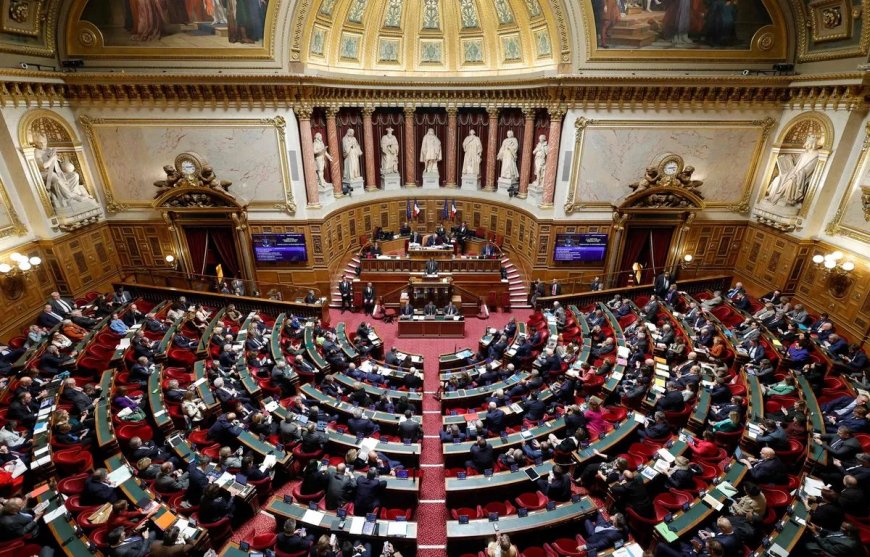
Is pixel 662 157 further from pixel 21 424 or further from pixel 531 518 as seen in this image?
pixel 21 424

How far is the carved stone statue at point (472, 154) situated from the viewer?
23562 mm

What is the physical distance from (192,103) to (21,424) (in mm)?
12764

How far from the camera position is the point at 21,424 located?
32.1ft

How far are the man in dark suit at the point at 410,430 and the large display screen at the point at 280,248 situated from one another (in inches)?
453

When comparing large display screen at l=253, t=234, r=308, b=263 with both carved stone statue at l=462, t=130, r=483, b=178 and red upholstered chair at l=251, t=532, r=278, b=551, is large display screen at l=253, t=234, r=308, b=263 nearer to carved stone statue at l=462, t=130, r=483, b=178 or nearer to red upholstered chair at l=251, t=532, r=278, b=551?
carved stone statue at l=462, t=130, r=483, b=178

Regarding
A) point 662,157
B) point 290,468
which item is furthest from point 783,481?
point 662,157

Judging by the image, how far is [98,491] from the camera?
7.92 meters

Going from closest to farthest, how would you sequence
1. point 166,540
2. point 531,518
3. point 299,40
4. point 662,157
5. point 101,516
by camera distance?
point 166,540
point 101,516
point 531,518
point 299,40
point 662,157

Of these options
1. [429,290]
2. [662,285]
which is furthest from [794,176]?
[429,290]

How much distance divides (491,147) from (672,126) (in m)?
8.58

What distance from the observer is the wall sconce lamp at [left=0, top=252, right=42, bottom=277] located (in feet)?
46.8

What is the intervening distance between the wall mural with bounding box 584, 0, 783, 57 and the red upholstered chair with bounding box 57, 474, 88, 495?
66.3 ft

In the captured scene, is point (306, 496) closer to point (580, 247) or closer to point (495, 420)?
point (495, 420)

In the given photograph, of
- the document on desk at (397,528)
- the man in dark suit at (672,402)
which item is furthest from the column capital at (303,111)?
the man in dark suit at (672,402)
